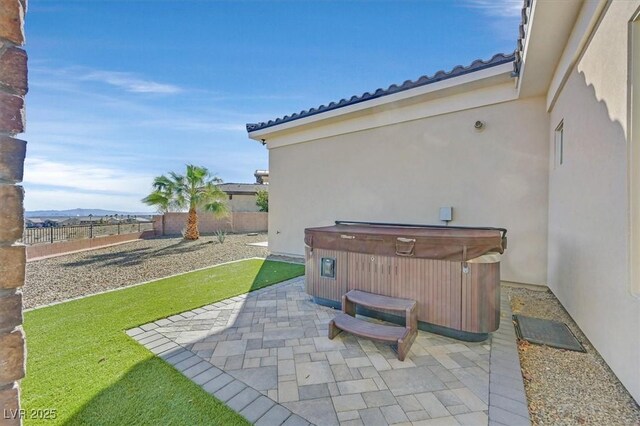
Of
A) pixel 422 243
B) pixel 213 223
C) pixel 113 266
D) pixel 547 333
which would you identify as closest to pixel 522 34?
pixel 422 243

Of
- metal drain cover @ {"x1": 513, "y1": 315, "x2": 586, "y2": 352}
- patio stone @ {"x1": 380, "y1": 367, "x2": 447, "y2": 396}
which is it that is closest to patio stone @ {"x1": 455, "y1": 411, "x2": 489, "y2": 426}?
patio stone @ {"x1": 380, "y1": 367, "x2": 447, "y2": 396}

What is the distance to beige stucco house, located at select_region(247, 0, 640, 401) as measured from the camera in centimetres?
288

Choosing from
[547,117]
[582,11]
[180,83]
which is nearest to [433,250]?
[582,11]

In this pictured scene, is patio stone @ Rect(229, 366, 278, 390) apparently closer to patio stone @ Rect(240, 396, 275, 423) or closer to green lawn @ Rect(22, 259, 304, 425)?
patio stone @ Rect(240, 396, 275, 423)

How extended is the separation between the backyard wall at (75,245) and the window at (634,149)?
48.1ft

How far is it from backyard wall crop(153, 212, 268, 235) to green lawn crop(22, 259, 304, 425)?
12.1 meters

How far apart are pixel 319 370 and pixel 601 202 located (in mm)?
3872

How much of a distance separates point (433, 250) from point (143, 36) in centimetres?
810

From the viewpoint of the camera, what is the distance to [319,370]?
3.10 m

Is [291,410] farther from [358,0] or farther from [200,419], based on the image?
[358,0]

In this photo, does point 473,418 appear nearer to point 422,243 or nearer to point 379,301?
point 379,301

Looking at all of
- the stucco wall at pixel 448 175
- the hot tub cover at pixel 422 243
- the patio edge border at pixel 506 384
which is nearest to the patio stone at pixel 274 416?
the patio edge border at pixel 506 384

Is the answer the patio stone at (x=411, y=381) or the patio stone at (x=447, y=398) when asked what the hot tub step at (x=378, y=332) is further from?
the patio stone at (x=447, y=398)

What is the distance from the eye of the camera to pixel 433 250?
3752 mm
